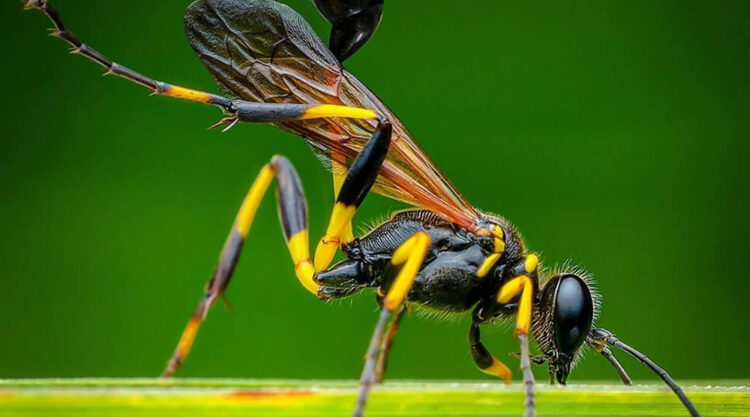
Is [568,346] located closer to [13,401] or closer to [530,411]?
[530,411]

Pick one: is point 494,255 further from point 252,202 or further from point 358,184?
point 252,202

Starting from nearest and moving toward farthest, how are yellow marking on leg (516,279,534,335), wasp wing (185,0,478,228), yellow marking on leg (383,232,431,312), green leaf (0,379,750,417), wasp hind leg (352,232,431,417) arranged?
green leaf (0,379,750,417)
wasp hind leg (352,232,431,417)
yellow marking on leg (383,232,431,312)
yellow marking on leg (516,279,534,335)
wasp wing (185,0,478,228)

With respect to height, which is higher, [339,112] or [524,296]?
[339,112]

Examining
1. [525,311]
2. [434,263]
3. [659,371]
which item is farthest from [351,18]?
[659,371]

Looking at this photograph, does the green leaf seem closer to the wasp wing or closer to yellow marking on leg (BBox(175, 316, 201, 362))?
yellow marking on leg (BBox(175, 316, 201, 362))

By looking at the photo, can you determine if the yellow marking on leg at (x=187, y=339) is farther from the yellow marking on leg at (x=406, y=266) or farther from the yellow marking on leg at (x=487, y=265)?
the yellow marking on leg at (x=487, y=265)

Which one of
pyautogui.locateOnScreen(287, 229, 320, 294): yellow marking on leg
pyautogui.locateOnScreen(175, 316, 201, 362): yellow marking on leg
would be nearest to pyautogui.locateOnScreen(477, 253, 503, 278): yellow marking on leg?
pyautogui.locateOnScreen(287, 229, 320, 294): yellow marking on leg

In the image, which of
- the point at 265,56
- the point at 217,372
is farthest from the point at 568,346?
the point at 217,372
